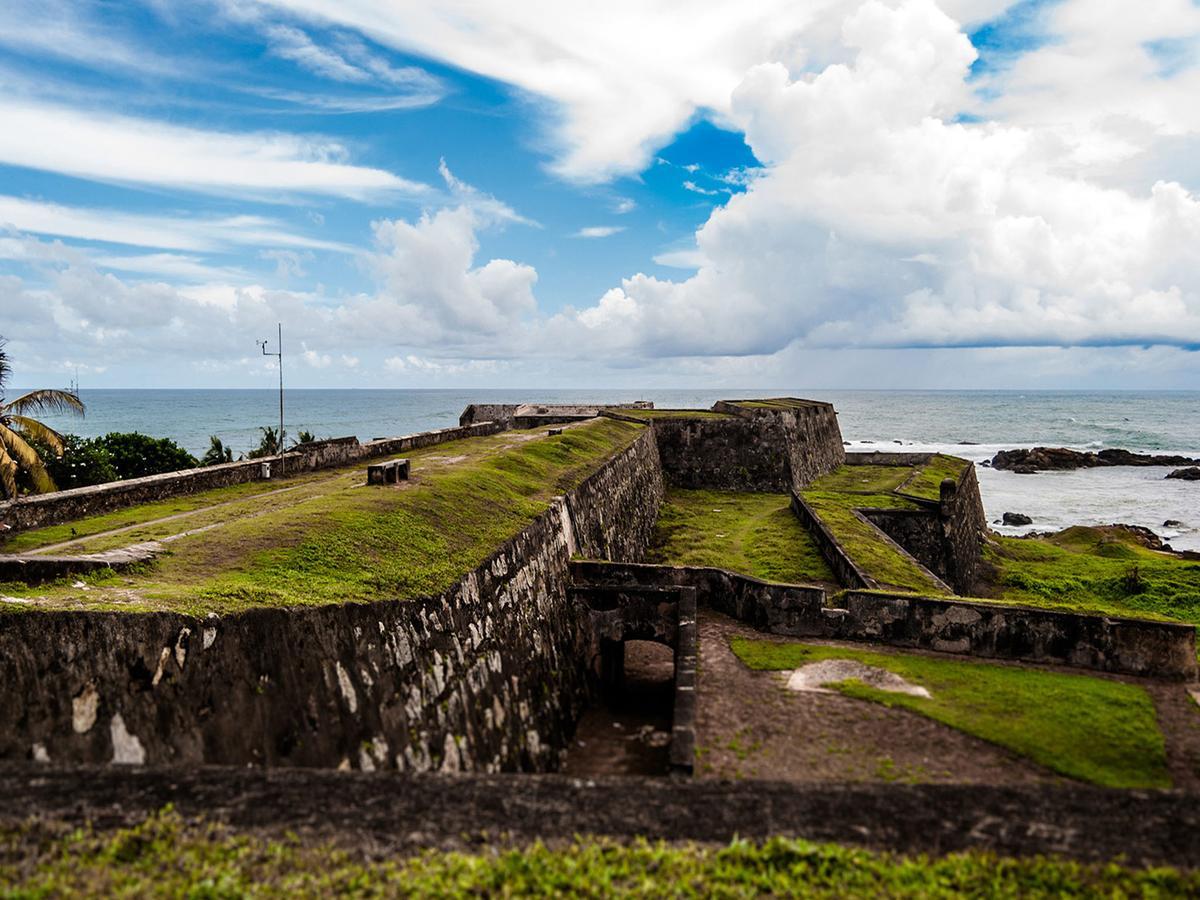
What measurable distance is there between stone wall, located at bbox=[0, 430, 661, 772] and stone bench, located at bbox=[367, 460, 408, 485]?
11.8 feet

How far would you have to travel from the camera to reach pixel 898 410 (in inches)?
6540

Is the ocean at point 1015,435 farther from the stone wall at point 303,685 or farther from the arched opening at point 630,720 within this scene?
the stone wall at point 303,685

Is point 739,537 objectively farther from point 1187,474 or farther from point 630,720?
point 1187,474

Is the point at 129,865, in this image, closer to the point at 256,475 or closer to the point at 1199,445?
the point at 256,475

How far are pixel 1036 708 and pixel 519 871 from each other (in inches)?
342

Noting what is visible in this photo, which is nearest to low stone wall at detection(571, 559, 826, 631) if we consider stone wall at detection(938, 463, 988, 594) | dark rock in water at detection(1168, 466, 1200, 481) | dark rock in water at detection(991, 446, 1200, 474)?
stone wall at detection(938, 463, 988, 594)

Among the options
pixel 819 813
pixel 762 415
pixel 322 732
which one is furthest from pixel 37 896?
pixel 762 415

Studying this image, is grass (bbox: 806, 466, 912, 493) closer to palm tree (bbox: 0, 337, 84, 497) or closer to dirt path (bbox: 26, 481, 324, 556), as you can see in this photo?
dirt path (bbox: 26, 481, 324, 556)

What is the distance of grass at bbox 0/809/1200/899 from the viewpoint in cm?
409

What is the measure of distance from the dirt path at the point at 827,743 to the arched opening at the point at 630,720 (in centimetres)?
102

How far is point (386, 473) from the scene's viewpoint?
48.9 ft

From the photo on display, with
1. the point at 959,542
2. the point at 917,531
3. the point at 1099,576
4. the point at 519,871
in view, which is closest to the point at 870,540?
the point at 917,531

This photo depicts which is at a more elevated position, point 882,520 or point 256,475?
point 256,475

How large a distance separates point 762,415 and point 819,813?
30.0m
